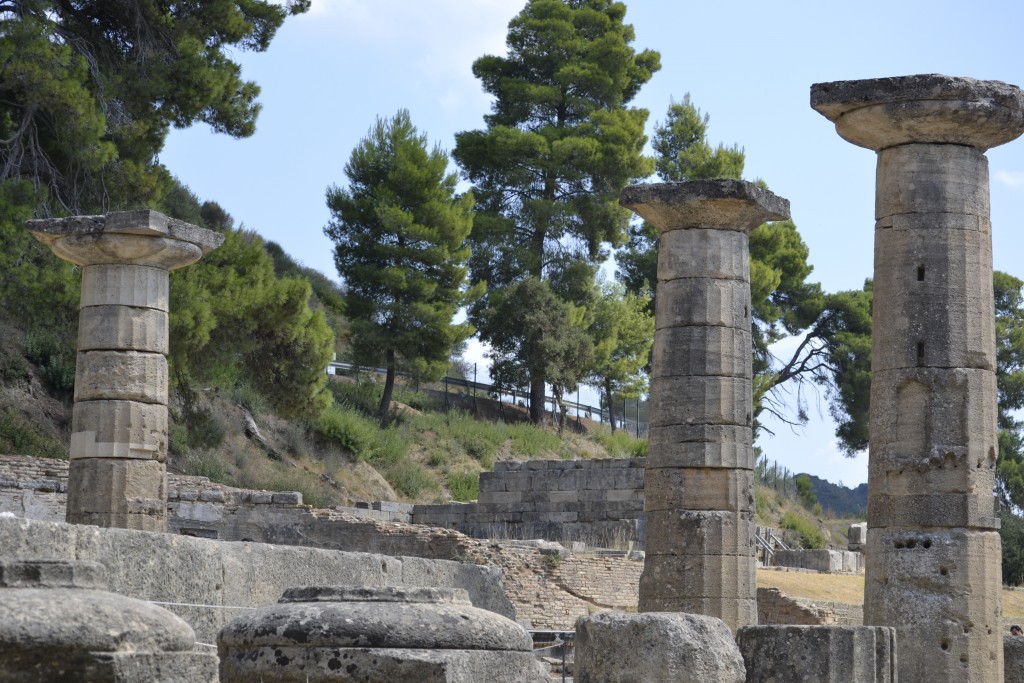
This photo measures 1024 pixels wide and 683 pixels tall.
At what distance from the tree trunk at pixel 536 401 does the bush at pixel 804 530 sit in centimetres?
633

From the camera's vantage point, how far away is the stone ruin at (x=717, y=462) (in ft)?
14.8

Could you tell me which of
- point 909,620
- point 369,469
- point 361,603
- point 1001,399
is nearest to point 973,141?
point 909,620

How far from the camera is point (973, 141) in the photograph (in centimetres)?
1096

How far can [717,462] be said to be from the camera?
13367 mm

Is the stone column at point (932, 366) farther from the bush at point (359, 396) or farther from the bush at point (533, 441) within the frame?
the bush at point (359, 396)

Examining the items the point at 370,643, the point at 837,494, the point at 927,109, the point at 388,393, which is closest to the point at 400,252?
the point at 388,393

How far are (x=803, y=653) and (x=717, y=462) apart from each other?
6145mm

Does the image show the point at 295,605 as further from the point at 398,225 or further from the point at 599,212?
the point at 599,212

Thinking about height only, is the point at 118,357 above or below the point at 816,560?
above

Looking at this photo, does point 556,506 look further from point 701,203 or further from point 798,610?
point 701,203

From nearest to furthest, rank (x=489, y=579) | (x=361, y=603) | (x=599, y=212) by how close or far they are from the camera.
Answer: (x=361, y=603), (x=489, y=579), (x=599, y=212)

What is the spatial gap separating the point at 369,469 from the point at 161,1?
34.7 ft

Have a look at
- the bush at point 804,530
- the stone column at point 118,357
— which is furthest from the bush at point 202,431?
the bush at point 804,530

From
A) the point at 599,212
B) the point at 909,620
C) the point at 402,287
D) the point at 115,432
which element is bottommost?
the point at 909,620
